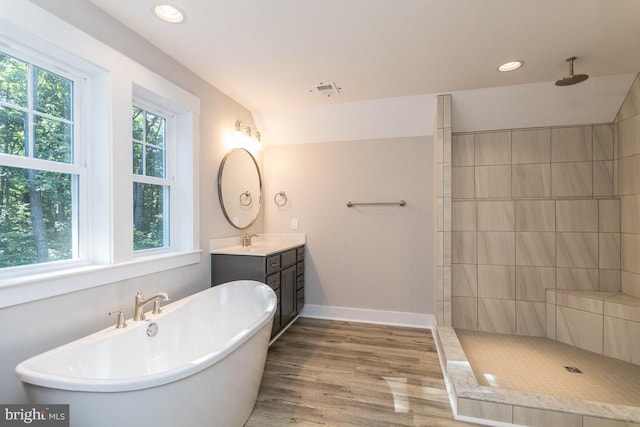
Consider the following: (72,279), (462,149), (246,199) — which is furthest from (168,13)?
(462,149)

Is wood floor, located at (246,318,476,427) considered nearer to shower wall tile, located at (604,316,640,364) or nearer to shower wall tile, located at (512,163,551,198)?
shower wall tile, located at (604,316,640,364)

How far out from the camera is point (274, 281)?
2654mm

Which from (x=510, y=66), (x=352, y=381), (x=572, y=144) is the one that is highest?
(x=510, y=66)

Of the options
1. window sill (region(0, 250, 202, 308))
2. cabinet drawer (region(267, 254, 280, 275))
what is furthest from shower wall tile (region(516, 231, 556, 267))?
window sill (region(0, 250, 202, 308))

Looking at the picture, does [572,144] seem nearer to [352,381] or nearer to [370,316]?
[370,316]

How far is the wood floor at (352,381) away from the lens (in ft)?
5.69

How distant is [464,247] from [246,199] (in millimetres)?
2400

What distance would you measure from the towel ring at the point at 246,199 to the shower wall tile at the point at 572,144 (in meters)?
3.13

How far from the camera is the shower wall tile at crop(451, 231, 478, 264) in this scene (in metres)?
3.00

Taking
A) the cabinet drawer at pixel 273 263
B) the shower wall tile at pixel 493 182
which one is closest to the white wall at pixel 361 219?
the shower wall tile at pixel 493 182

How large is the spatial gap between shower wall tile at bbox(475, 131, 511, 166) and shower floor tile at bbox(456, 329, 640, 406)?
1.76m

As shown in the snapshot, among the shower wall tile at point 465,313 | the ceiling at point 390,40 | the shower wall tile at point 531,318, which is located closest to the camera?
the ceiling at point 390,40

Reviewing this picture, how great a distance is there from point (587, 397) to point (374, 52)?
272cm
